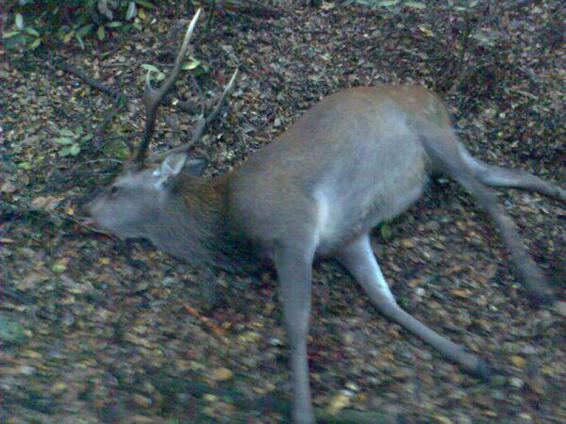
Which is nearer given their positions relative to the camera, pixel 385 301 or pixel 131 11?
pixel 385 301

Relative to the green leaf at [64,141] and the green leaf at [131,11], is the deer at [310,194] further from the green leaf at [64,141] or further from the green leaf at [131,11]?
the green leaf at [131,11]

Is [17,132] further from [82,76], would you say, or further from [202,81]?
[202,81]

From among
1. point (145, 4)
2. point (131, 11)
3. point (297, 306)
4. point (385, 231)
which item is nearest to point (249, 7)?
point (145, 4)

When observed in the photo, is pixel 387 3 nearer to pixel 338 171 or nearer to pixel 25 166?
pixel 338 171

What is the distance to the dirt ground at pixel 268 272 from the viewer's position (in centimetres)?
452

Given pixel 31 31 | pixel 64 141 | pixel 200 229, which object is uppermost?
pixel 31 31

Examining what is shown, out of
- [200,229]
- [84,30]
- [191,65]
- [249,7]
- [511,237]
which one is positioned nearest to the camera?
[200,229]

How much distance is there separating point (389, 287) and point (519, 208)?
1302 millimetres

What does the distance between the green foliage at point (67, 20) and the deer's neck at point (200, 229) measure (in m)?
2.14

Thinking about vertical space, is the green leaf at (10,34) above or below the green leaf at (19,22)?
below

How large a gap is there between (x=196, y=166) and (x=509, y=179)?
2.19m

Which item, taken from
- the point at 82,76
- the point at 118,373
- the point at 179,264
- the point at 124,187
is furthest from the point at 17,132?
the point at 118,373

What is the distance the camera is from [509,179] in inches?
246

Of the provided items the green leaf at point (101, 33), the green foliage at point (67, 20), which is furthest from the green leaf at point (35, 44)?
the green leaf at point (101, 33)
